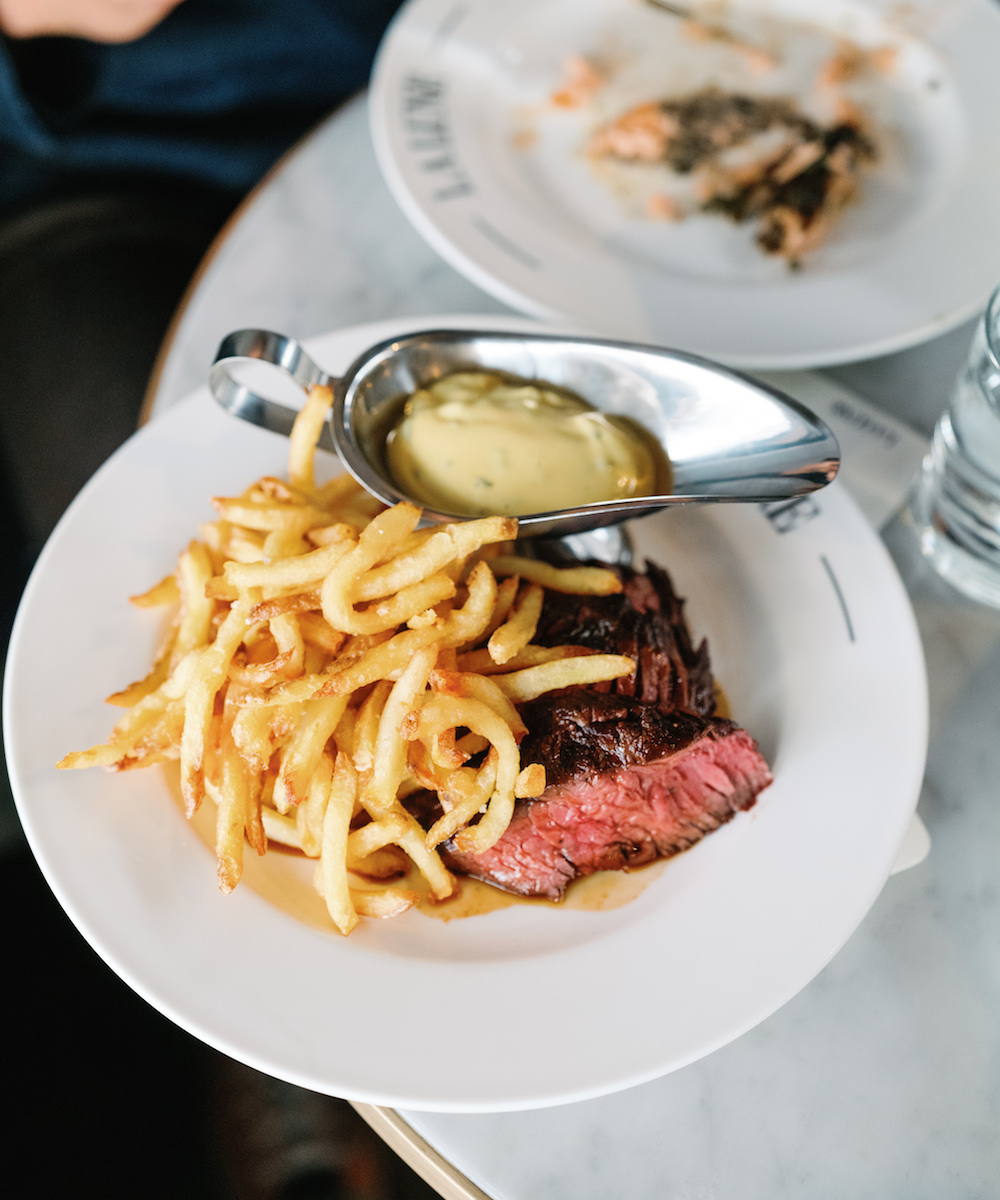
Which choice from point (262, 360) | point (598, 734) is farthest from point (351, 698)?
point (262, 360)

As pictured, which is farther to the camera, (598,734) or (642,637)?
(642,637)

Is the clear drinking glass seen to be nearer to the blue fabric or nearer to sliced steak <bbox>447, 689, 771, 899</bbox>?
sliced steak <bbox>447, 689, 771, 899</bbox>

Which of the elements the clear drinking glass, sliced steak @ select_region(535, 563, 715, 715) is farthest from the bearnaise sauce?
the clear drinking glass

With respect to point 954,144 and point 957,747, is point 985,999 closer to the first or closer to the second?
point 957,747

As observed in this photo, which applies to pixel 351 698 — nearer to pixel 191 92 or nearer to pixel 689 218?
pixel 689 218

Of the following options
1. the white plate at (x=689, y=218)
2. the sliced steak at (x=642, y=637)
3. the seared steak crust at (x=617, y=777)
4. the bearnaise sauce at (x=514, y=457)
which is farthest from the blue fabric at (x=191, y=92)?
the seared steak crust at (x=617, y=777)

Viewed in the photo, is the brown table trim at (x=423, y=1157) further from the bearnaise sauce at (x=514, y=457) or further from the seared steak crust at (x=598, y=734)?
the bearnaise sauce at (x=514, y=457)
